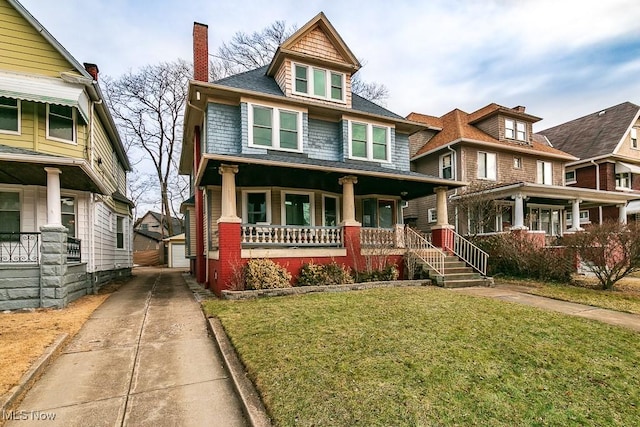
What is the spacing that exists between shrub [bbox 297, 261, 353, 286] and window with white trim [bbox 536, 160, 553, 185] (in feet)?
52.9

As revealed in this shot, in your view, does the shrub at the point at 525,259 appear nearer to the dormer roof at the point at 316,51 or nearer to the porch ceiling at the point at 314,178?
the porch ceiling at the point at 314,178

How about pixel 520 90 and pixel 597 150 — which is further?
pixel 520 90

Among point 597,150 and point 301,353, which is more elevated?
point 597,150

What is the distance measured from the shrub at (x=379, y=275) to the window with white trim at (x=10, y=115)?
436 inches

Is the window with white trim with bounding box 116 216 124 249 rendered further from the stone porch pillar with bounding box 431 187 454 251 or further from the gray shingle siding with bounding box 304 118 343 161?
the stone porch pillar with bounding box 431 187 454 251

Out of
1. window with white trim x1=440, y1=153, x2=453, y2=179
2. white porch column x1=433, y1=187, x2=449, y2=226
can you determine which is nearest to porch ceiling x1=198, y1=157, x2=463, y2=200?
white porch column x1=433, y1=187, x2=449, y2=226

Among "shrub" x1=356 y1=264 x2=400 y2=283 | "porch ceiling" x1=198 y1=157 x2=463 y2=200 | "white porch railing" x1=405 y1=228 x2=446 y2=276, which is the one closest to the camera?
"porch ceiling" x1=198 y1=157 x2=463 y2=200

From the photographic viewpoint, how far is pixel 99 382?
3.96 m

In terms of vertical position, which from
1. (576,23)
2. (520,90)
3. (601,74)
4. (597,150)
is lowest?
(597,150)

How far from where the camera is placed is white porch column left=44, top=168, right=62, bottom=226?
7.91 metres

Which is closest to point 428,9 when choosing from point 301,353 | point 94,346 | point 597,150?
point 301,353

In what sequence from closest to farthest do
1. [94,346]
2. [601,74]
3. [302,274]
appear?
[94,346]
[302,274]
[601,74]

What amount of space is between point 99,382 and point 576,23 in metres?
17.2

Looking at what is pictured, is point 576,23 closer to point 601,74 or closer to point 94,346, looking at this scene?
point 601,74
